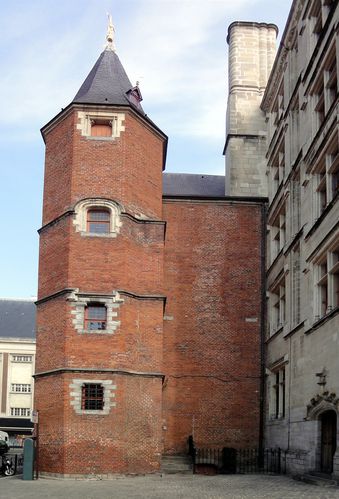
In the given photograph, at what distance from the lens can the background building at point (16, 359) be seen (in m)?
64.0

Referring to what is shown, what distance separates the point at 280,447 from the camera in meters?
25.5

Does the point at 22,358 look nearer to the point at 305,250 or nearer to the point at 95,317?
the point at 95,317

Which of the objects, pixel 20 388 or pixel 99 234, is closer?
pixel 99 234

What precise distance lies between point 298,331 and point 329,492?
→ 300 inches

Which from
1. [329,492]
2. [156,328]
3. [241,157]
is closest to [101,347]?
[156,328]

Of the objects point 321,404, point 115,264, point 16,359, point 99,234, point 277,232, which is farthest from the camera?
point 16,359

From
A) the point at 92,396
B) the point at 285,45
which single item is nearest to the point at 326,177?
the point at 285,45

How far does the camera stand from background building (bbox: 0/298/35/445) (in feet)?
210

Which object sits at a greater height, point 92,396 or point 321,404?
point 321,404

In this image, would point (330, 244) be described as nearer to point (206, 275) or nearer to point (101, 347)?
point (101, 347)

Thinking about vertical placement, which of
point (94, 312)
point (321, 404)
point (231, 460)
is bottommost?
point (231, 460)

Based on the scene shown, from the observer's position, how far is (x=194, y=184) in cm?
3719

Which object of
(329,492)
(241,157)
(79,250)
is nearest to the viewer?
(329,492)

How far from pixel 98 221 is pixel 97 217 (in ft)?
0.52
